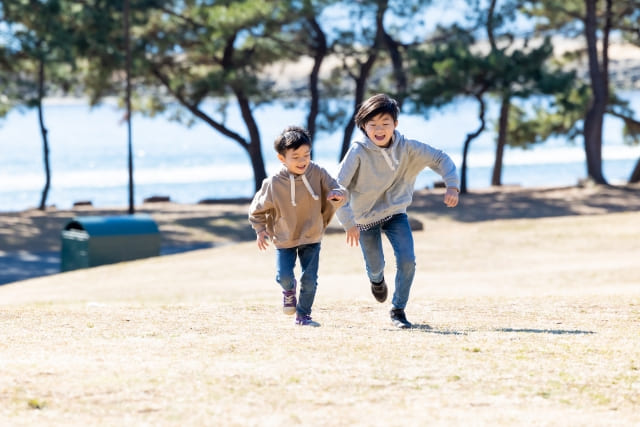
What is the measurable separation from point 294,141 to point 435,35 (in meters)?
28.1

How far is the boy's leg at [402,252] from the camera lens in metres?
7.06

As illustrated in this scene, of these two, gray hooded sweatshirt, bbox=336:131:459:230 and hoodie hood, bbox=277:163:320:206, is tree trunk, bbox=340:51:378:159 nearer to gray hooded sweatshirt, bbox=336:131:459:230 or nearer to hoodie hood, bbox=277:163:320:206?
gray hooded sweatshirt, bbox=336:131:459:230

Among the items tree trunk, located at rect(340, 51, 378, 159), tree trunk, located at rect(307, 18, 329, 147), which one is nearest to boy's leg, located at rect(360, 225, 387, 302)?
tree trunk, located at rect(307, 18, 329, 147)

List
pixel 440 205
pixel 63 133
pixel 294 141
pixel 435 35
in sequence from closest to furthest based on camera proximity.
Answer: pixel 294 141, pixel 440 205, pixel 435 35, pixel 63 133

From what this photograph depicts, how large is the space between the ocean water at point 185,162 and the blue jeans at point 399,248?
24.2 metres

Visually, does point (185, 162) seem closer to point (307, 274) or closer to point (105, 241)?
point (105, 241)

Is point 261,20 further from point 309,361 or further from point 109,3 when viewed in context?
point 309,361

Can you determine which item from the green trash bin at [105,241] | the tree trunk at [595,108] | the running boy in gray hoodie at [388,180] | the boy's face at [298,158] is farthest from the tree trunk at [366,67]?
the boy's face at [298,158]

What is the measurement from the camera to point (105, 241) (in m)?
18.3

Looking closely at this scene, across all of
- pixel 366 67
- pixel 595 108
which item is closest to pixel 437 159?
pixel 366 67

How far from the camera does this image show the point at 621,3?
32469 millimetres

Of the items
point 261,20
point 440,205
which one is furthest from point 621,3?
point 261,20

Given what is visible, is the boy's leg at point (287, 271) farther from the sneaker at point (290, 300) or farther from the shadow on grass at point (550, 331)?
the shadow on grass at point (550, 331)

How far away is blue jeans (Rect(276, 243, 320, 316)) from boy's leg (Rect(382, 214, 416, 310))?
534mm
